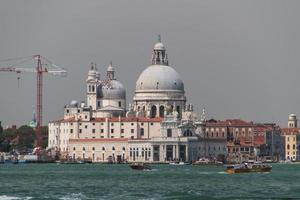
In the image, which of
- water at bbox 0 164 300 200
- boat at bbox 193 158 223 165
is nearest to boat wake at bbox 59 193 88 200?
water at bbox 0 164 300 200

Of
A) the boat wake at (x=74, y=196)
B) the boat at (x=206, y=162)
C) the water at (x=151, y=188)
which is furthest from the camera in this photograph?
the boat at (x=206, y=162)

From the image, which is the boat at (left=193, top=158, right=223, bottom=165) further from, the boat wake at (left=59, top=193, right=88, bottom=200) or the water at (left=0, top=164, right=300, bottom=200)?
the boat wake at (left=59, top=193, right=88, bottom=200)

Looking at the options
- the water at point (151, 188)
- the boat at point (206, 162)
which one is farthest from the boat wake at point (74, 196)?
the boat at point (206, 162)

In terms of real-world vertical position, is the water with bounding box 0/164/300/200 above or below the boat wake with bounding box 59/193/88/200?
above

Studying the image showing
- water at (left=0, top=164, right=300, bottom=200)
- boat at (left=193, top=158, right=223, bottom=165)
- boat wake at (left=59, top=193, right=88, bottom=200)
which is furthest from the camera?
boat at (left=193, top=158, right=223, bottom=165)

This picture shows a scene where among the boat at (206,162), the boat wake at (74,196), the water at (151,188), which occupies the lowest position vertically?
the boat wake at (74,196)

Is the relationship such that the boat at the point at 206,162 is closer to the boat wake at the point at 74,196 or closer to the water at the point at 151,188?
the water at the point at 151,188

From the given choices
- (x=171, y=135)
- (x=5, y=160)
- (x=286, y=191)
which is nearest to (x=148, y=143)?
(x=171, y=135)

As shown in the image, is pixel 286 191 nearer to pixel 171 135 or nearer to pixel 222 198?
pixel 222 198

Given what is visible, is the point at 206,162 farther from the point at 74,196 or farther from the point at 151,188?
the point at 74,196

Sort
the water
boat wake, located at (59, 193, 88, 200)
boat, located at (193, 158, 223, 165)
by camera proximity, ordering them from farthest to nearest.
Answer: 1. boat, located at (193, 158, 223, 165)
2. the water
3. boat wake, located at (59, 193, 88, 200)

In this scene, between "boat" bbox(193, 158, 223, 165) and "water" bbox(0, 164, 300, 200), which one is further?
"boat" bbox(193, 158, 223, 165)
